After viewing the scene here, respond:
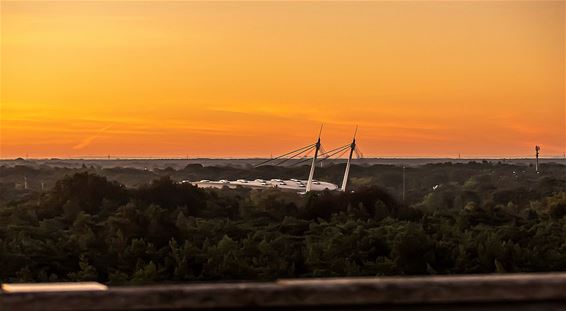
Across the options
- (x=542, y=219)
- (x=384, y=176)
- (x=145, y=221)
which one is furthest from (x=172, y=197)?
(x=384, y=176)

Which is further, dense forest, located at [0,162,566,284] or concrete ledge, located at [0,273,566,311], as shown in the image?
dense forest, located at [0,162,566,284]

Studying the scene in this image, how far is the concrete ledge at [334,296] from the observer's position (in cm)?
429

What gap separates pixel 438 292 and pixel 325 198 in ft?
148

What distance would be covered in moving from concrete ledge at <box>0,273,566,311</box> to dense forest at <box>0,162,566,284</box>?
2265cm

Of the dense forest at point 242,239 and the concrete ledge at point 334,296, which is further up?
the concrete ledge at point 334,296

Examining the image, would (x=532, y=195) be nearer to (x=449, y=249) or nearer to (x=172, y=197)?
(x=172, y=197)

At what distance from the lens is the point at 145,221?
36.6m

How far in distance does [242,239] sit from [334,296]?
30.4 meters

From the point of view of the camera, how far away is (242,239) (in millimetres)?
34625

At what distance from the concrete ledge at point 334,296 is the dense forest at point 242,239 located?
892 inches

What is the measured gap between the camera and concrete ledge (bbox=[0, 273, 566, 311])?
169 inches

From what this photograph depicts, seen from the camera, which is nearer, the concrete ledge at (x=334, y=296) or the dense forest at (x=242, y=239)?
the concrete ledge at (x=334, y=296)

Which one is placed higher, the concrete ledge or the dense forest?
the concrete ledge

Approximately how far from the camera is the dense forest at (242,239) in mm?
29656
